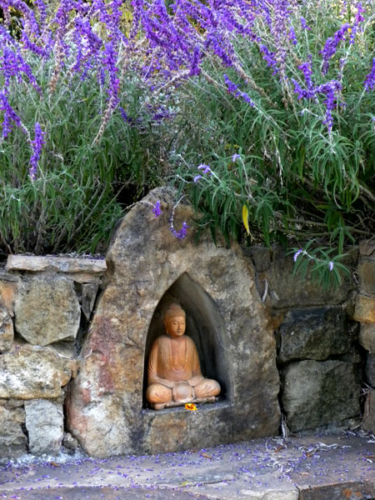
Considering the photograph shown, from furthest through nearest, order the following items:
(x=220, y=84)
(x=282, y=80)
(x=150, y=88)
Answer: (x=150, y=88) < (x=220, y=84) < (x=282, y=80)

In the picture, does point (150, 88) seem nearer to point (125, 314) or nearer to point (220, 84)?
point (220, 84)

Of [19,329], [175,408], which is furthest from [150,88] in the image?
[175,408]

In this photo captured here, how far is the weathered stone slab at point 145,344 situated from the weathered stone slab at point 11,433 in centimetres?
26

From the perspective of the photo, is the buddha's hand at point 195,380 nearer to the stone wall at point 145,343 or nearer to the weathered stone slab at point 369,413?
the stone wall at point 145,343

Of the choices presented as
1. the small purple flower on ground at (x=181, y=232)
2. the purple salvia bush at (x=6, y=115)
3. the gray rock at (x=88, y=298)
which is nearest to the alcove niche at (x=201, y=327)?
the small purple flower on ground at (x=181, y=232)

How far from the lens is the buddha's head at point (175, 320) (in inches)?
163

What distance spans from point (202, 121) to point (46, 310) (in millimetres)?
1384

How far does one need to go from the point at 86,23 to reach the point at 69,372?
177 cm

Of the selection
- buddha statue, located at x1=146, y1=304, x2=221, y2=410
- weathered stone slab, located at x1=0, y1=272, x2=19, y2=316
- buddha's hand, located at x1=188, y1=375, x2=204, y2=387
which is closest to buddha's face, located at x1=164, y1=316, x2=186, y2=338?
buddha statue, located at x1=146, y1=304, x2=221, y2=410

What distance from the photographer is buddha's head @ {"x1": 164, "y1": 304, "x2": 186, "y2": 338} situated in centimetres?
414

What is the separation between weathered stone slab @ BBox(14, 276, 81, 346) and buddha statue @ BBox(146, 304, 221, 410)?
2.22 feet

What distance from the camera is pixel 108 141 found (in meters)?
3.65

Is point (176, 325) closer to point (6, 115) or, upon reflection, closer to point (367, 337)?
point (367, 337)

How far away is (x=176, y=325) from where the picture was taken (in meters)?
4.14
